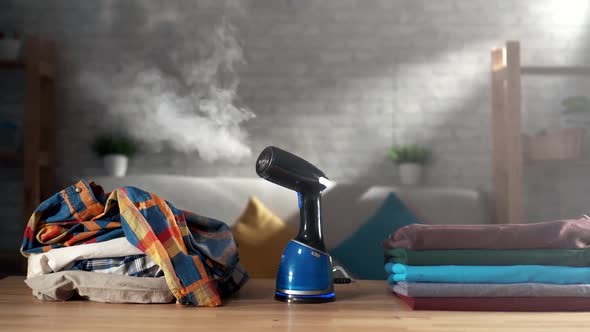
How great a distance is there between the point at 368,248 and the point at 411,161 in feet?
1.90

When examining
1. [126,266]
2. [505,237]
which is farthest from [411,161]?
[126,266]

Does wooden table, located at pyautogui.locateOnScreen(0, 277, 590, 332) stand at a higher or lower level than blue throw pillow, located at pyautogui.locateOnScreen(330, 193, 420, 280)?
higher

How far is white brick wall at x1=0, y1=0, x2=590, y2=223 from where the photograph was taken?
3.09 m

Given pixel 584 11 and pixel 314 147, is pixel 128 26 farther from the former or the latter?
pixel 584 11

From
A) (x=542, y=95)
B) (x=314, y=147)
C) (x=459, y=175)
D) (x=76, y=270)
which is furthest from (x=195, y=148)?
(x=76, y=270)

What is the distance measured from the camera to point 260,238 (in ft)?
8.36

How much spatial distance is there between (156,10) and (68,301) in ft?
7.73

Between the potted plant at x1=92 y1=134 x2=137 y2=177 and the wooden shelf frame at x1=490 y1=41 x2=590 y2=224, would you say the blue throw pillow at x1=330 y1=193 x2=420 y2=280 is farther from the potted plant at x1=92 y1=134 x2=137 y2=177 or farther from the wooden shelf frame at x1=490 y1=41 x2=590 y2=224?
the potted plant at x1=92 y1=134 x2=137 y2=177

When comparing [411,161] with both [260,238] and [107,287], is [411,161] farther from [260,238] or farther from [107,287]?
[107,287]

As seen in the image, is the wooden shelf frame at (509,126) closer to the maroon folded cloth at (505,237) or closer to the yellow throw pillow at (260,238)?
the yellow throw pillow at (260,238)

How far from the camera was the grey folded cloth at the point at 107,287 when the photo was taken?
0.98 m

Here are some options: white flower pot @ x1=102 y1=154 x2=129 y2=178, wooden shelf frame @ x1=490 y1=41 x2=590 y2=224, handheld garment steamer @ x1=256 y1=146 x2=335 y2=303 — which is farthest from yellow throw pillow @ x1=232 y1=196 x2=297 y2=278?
handheld garment steamer @ x1=256 y1=146 x2=335 y2=303

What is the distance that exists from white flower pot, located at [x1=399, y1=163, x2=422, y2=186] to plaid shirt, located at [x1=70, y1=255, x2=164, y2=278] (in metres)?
Result: 2.13

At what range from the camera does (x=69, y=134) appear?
307 centimetres
